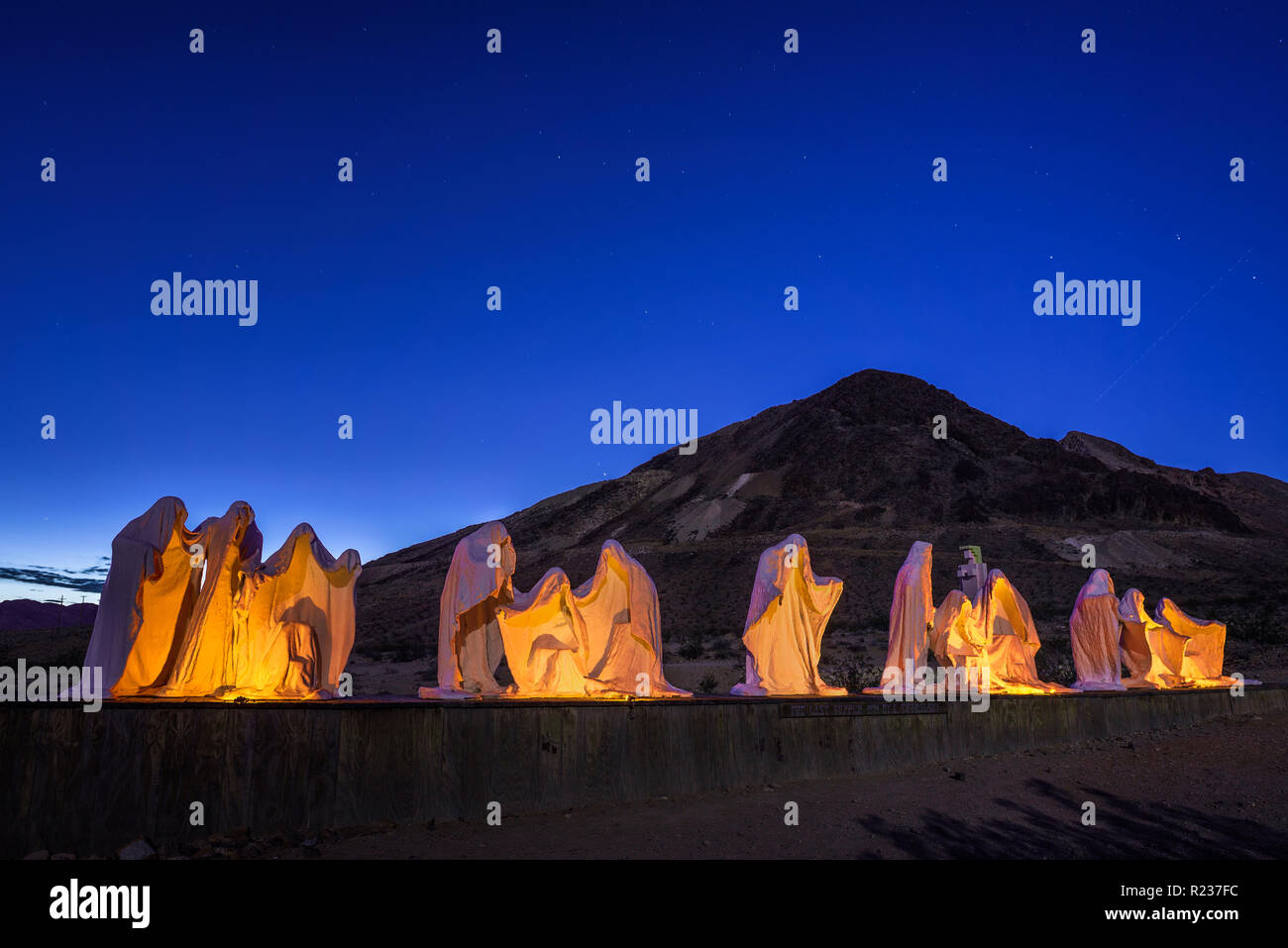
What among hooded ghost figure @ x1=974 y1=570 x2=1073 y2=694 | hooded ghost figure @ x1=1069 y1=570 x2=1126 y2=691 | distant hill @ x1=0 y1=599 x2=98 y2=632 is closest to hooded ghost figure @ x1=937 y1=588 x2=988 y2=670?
hooded ghost figure @ x1=974 y1=570 x2=1073 y2=694

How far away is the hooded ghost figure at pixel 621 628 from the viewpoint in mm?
12547

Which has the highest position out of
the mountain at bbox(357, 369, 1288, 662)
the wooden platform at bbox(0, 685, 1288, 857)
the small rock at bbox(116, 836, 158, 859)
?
the mountain at bbox(357, 369, 1288, 662)

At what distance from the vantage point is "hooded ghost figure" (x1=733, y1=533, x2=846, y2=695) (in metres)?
13.8

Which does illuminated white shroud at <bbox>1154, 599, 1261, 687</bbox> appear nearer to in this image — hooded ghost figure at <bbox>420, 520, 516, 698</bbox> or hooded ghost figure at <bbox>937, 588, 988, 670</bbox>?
hooded ghost figure at <bbox>937, 588, 988, 670</bbox>

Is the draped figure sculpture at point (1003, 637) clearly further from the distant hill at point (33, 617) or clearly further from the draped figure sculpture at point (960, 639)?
the distant hill at point (33, 617)

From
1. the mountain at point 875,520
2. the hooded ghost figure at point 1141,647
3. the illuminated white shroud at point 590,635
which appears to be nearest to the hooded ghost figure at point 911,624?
the illuminated white shroud at point 590,635

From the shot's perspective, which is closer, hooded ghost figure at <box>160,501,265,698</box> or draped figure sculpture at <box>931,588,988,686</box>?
hooded ghost figure at <box>160,501,265,698</box>

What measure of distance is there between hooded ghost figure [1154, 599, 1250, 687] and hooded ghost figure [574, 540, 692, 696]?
39.9ft

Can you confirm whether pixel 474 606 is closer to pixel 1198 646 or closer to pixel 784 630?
pixel 784 630

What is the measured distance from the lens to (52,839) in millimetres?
7957

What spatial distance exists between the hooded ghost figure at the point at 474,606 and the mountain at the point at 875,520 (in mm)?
20350

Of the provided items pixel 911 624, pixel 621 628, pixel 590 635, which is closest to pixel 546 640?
pixel 590 635

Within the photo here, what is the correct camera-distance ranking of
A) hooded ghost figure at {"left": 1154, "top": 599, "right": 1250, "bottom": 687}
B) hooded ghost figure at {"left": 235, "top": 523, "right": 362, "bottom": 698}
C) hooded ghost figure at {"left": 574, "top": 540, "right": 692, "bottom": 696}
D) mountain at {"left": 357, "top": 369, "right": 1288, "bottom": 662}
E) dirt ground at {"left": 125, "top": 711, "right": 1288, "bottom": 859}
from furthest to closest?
mountain at {"left": 357, "top": 369, "right": 1288, "bottom": 662} → hooded ghost figure at {"left": 1154, "top": 599, "right": 1250, "bottom": 687} → hooded ghost figure at {"left": 574, "top": 540, "right": 692, "bottom": 696} → hooded ghost figure at {"left": 235, "top": 523, "right": 362, "bottom": 698} → dirt ground at {"left": 125, "top": 711, "right": 1288, "bottom": 859}
